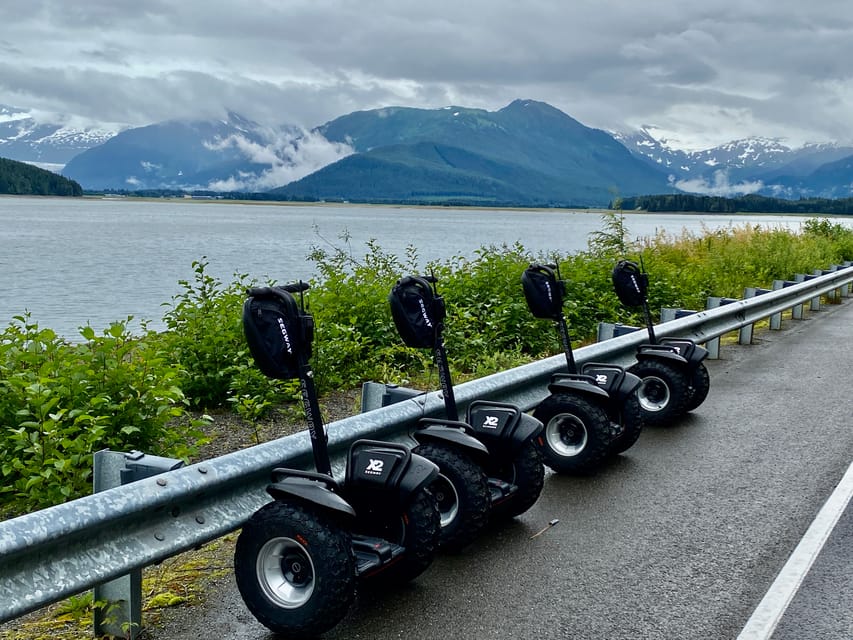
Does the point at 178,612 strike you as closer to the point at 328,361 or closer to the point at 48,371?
the point at 48,371

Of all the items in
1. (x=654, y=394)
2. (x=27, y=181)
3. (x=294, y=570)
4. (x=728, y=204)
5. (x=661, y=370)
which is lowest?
(x=728, y=204)

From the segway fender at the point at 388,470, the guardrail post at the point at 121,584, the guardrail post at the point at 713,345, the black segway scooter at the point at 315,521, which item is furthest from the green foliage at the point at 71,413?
the guardrail post at the point at 713,345

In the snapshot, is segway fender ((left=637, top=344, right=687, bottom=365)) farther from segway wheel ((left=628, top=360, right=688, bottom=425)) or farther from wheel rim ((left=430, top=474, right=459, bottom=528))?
wheel rim ((left=430, top=474, right=459, bottom=528))

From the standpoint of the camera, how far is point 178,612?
416cm

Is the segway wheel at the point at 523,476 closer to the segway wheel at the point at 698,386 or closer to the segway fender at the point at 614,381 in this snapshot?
the segway fender at the point at 614,381

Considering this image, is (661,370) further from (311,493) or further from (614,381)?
(311,493)

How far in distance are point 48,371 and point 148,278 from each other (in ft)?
87.8

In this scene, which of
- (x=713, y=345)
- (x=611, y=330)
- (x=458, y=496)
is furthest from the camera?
(x=713, y=345)

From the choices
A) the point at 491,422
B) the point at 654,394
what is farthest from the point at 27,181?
the point at 491,422

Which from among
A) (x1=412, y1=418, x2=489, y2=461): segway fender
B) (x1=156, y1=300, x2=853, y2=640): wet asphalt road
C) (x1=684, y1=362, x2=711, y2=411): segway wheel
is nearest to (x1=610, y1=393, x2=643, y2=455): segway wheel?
(x1=156, y1=300, x2=853, y2=640): wet asphalt road

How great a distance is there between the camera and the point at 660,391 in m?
7.97

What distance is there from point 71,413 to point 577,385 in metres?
3.20

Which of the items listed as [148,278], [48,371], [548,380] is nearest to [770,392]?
[548,380]

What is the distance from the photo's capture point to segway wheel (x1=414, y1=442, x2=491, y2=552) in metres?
4.75
